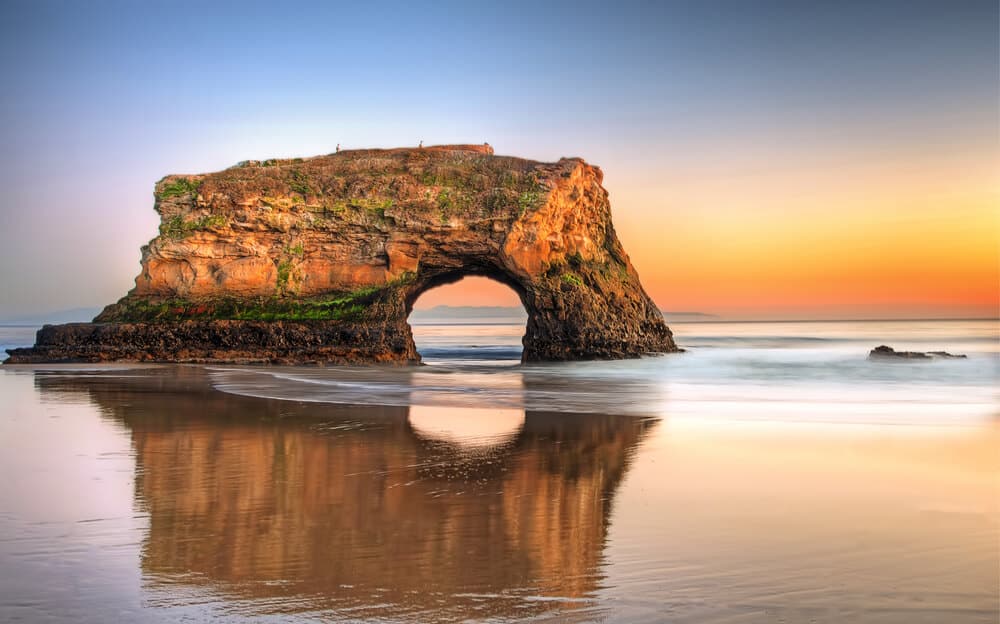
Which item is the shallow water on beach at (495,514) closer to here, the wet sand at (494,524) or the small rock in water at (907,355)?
the wet sand at (494,524)

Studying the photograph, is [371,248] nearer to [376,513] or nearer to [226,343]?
[226,343]

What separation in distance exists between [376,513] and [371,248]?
2623 centimetres

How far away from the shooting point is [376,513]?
20.0 feet

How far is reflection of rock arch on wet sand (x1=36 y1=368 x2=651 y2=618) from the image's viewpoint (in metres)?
4.40

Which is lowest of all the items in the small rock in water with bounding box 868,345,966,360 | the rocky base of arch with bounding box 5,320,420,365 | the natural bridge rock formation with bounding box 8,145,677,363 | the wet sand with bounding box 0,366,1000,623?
the wet sand with bounding box 0,366,1000,623

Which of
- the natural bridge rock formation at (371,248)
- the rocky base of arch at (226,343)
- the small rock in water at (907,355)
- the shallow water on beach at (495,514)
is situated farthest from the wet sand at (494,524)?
the small rock in water at (907,355)

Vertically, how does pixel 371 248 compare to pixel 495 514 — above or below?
above

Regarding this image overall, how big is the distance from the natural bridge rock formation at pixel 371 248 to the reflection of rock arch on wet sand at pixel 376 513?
19713 millimetres

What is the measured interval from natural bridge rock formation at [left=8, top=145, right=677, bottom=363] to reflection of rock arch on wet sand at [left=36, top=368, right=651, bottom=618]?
1971 centimetres

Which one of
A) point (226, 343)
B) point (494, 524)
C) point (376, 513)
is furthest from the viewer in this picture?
point (226, 343)

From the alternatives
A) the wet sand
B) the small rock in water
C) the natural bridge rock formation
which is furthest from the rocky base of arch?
Result: the small rock in water

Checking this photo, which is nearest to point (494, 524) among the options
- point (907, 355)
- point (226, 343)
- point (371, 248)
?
point (226, 343)

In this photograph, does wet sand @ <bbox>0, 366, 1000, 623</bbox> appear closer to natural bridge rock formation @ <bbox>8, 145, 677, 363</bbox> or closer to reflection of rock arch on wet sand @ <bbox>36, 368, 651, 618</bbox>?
reflection of rock arch on wet sand @ <bbox>36, 368, 651, 618</bbox>

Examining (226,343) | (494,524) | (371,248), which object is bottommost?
(494,524)
